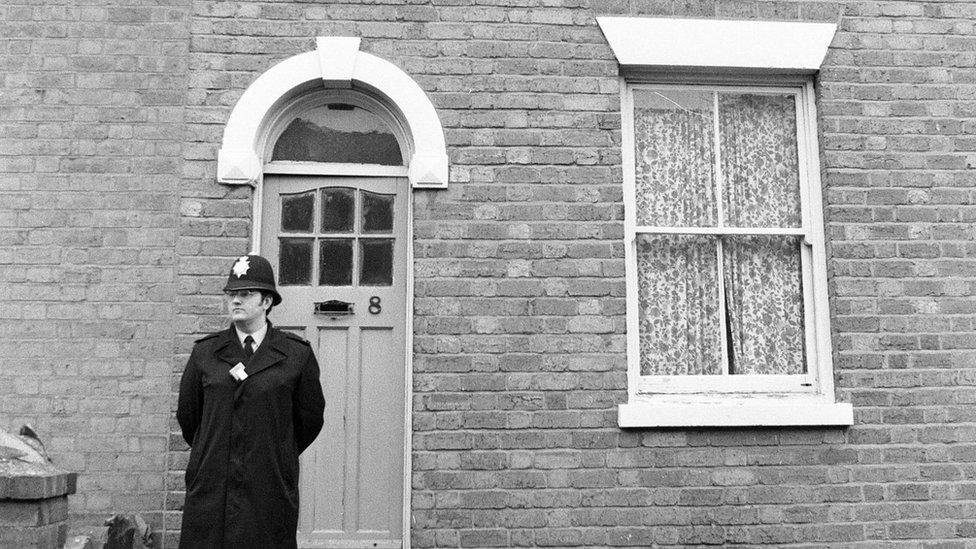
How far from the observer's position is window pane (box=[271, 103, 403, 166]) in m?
5.04

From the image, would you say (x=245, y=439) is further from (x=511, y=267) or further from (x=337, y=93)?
(x=337, y=93)

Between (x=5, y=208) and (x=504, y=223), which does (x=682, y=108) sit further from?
(x=5, y=208)

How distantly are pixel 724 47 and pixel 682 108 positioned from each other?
44 centimetres

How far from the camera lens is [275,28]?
4.92 m

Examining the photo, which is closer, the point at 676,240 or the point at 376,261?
the point at 376,261

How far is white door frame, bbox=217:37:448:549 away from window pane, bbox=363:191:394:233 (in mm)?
131

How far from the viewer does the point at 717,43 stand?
5027 mm

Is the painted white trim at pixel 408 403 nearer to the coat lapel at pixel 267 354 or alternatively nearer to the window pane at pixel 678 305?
the coat lapel at pixel 267 354

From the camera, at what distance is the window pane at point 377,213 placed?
4.96 m

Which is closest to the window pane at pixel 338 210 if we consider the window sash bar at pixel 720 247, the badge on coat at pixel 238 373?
the badge on coat at pixel 238 373

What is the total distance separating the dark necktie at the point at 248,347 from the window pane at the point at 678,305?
7.57 feet

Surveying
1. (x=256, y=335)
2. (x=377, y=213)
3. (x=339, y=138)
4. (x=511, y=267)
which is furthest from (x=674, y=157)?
(x=256, y=335)

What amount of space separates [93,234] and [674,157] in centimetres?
353

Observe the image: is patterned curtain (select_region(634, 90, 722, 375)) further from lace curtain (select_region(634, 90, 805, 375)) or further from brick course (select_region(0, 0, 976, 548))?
brick course (select_region(0, 0, 976, 548))
